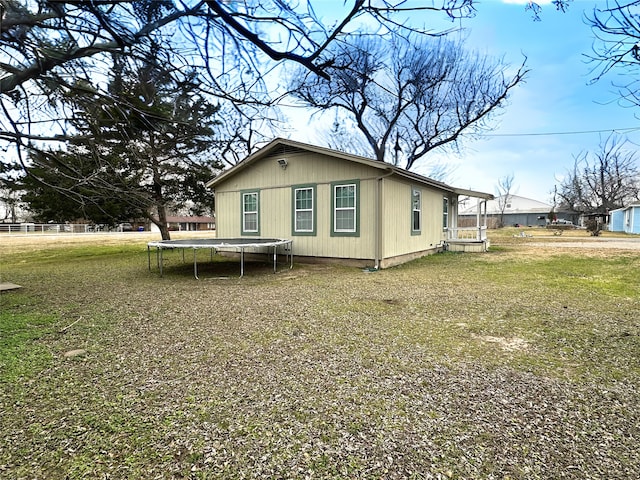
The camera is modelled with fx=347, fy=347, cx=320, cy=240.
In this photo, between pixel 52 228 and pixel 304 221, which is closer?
pixel 304 221

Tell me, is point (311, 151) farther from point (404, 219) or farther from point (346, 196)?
point (404, 219)

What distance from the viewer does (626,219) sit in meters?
29.5

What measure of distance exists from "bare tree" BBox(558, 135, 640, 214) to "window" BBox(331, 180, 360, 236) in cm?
2861

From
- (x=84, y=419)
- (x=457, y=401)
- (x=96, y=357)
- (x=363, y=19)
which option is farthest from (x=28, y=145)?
(x=457, y=401)

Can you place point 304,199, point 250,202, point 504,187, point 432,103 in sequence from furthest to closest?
point 504,187 → point 432,103 → point 250,202 → point 304,199

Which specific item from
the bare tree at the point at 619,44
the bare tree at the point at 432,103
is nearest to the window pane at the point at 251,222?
the bare tree at the point at 432,103

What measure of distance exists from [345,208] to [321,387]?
23.1 ft

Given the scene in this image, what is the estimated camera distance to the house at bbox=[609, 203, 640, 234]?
26.8m

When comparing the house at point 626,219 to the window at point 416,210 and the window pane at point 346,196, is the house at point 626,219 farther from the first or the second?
the window pane at point 346,196

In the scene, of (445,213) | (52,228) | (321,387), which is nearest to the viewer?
(321,387)

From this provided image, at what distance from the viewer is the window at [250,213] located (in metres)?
11.2

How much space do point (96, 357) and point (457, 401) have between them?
3249 mm

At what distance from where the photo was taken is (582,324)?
14.3 ft

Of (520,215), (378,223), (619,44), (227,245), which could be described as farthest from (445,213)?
(520,215)
